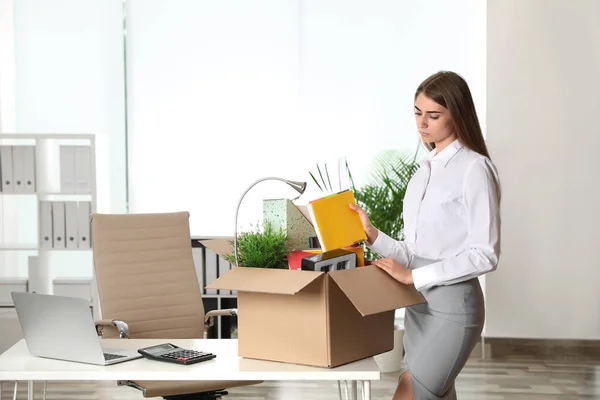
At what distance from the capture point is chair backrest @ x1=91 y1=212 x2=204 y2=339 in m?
3.28

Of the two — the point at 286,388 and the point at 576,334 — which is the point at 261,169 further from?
the point at 576,334

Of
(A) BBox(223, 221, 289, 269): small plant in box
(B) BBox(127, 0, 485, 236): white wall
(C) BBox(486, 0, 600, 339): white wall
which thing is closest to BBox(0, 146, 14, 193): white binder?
(B) BBox(127, 0, 485, 236): white wall

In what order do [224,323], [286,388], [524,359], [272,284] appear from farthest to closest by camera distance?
[524,359], [224,323], [286,388], [272,284]

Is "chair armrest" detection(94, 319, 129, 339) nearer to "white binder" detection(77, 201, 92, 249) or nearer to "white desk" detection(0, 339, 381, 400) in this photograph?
"white desk" detection(0, 339, 381, 400)

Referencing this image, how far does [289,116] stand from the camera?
228 inches

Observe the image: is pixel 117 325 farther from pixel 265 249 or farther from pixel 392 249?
pixel 392 249

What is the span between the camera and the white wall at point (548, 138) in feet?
16.6

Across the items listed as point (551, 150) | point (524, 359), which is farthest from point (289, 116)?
point (524, 359)

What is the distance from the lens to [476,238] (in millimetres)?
2156

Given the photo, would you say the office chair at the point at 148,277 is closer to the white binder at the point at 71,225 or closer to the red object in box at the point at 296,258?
the red object in box at the point at 296,258

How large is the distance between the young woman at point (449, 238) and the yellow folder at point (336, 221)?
5cm

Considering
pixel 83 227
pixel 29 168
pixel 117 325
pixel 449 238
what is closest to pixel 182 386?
pixel 117 325

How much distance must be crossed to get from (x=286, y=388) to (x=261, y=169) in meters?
1.86

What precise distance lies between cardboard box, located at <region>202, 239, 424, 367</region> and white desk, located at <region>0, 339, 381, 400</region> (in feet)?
0.13
